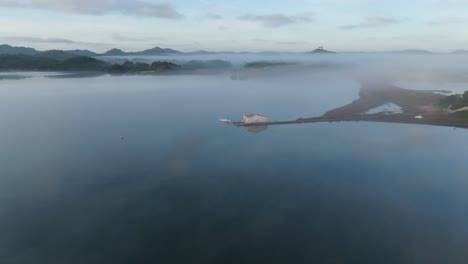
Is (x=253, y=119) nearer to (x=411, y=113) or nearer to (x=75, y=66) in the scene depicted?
(x=411, y=113)

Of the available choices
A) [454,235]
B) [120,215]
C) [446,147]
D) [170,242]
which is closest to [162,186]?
[120,215]

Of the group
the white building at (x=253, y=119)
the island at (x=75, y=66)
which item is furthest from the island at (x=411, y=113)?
the island at (x=75, y=66)

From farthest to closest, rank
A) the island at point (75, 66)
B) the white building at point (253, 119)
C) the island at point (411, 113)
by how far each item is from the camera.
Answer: the island at point (75, 66)
the white building at point (253, 119)
the island at point (411, 113)

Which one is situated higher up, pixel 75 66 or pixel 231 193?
pixel 75 66

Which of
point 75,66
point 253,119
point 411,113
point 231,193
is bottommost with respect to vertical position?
point 231,193

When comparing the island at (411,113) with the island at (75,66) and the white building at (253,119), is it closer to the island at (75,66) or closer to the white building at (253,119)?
the white building at (253,119)

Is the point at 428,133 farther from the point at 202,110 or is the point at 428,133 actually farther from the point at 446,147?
the point at 202,110

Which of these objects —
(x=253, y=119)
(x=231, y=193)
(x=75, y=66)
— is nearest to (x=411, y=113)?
(x=253, y=119)

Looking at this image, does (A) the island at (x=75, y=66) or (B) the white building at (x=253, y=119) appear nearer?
(B) the white building at (x=253, y=119)

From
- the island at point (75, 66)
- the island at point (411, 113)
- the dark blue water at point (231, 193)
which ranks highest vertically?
the island at point (75, 66)
